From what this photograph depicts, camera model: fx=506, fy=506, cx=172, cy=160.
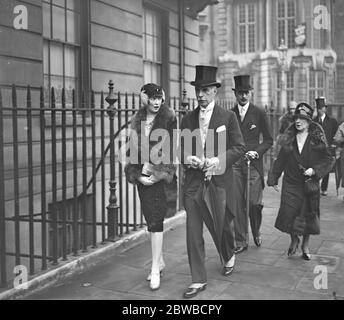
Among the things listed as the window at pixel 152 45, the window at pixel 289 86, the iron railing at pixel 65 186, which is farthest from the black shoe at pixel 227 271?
the window at pixel 289 86

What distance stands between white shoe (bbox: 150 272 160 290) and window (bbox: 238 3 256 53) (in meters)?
32.1

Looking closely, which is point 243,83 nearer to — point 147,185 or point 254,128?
point 254,128

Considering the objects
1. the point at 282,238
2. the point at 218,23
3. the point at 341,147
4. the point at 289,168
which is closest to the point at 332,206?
the point at 341,147

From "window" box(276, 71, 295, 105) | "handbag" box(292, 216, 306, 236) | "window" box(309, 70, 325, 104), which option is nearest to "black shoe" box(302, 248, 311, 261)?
"handbag" box(292, 216, 306, 236)

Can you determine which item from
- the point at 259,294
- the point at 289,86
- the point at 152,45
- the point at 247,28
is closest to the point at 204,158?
the point at 259,294

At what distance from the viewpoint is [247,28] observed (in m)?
35.6

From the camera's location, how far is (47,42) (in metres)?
8.11

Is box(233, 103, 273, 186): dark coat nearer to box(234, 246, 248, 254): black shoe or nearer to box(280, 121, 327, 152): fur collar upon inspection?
box(280, 121, 327, 152): fur collar

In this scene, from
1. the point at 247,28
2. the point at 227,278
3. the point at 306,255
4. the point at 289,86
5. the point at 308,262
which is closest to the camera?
the point at 227,278

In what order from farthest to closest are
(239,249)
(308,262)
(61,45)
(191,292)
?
(61,45) < (239,249) < (308,262) < (191,292)

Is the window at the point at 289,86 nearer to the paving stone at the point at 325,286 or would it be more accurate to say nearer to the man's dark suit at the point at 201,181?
the paving stone at the point at 325,286

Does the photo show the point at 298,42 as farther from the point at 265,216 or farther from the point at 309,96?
the point at 265,216

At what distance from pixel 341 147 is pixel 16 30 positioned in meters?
6.05

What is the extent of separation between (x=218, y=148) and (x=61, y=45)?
4.49 meters
